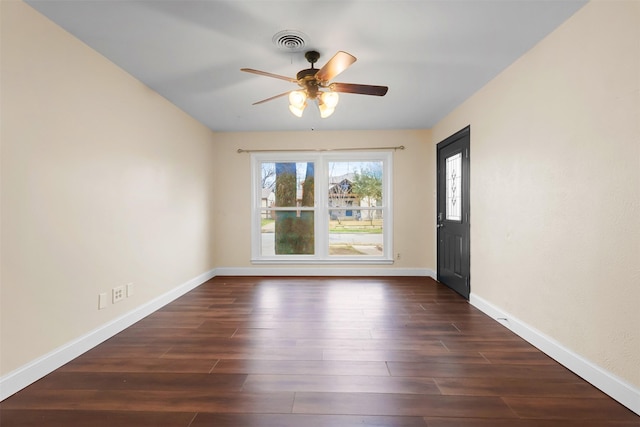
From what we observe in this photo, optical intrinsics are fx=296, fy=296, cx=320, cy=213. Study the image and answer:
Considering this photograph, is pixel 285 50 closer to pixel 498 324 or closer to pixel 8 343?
pixel 8 343

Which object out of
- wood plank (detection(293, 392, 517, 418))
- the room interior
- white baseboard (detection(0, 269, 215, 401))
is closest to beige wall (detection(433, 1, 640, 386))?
the room interior

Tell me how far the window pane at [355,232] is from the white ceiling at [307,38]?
83.5 inches

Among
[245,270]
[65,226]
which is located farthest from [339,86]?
[245,270]

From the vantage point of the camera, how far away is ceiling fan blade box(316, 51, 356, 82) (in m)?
1.97

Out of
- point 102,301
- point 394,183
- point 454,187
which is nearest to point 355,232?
point 394,183

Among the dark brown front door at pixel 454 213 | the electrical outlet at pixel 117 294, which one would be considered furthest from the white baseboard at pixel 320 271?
the electrical outlet at pixel 117 294

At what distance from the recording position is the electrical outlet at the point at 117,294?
8.72ft

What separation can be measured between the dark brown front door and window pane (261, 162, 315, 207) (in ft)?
6.89

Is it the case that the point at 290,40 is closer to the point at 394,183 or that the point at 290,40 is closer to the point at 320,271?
the point at 394,183

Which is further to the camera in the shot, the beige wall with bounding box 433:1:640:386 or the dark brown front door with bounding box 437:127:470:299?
the dark brown front door with bounding box 437:127:470:299

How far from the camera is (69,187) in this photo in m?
2.21

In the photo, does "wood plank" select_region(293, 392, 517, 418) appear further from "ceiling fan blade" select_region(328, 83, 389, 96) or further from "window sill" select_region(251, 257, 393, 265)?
"window sill" select_region(251, 257, 393, 265)

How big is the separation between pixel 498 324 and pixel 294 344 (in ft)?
6.47

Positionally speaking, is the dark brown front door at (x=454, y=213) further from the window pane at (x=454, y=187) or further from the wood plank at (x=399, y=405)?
the wood plank at (x=399, y=405)
